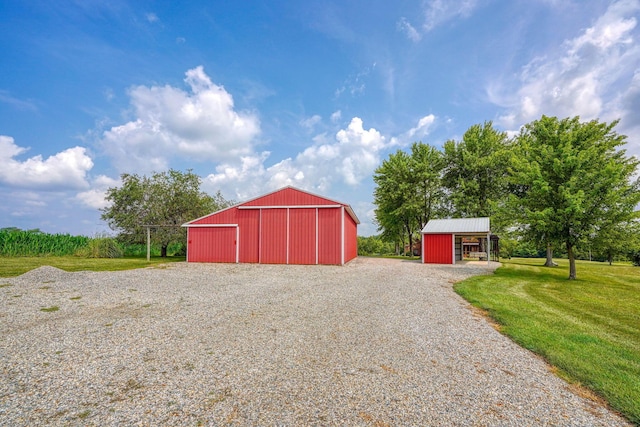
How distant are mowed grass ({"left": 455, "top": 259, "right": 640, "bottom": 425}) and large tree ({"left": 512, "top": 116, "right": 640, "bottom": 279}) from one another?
3493mm

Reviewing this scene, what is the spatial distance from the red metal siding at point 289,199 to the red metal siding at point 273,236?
512 millimetres

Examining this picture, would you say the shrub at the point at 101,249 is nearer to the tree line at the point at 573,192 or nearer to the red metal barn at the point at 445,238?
the red metal barn at the point at 445,238

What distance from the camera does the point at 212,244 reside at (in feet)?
62.7

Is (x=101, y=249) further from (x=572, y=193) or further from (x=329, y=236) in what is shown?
(x=572, y=193)

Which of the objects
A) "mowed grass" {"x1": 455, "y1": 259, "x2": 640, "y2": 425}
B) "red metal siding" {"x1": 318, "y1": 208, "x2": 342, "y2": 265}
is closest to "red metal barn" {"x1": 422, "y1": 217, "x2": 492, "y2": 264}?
"red metal siding" {"x1": 318, "y1": 208, "x2": 342, "y2": 265}

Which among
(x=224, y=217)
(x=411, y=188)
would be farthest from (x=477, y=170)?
(x=224, y=217)

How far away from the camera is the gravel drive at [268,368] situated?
9.32ft

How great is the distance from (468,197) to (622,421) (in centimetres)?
2858

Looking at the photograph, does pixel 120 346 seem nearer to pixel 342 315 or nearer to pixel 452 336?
pixel 342 315

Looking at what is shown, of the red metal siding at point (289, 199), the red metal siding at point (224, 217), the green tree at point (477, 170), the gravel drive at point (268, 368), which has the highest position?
the green tree at point (477, 170)

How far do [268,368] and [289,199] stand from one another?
14.5m

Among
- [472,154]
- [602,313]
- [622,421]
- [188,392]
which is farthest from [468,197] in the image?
[188,392]

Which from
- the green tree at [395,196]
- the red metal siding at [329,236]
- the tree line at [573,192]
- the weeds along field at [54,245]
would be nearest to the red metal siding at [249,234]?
the red metal siding at [329,236]

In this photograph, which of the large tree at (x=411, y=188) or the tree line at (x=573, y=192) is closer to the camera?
the tree line at (x=573, y=192)
